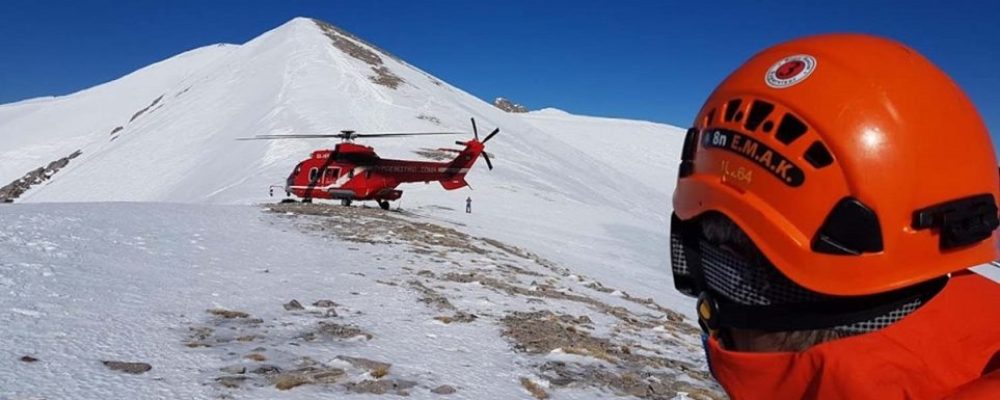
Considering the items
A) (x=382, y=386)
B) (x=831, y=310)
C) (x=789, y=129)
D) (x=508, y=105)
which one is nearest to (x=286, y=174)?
(x=382, y=386)

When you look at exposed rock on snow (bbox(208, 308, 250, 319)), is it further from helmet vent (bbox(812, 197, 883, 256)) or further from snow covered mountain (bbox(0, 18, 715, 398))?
helmet vent (bbox(812, 197, 883, 256))

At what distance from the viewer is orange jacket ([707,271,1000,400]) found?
1.81m

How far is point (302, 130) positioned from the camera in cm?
4288

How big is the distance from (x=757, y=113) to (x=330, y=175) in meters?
23.6

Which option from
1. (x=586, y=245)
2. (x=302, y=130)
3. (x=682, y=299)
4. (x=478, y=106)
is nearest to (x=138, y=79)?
(x=478, y=106)

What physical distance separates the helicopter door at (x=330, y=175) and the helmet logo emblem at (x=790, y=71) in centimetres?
2348

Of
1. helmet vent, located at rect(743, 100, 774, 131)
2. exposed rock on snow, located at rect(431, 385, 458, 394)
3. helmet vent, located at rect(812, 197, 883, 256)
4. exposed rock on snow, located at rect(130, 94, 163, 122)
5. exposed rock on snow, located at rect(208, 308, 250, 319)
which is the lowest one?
exposed rock on snow, located at rect(431, 385, 458, 394)

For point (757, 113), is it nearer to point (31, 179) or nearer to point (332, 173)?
point (332, 173)

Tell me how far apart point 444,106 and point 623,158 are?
23064 millimetres

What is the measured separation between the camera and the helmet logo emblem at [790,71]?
2145mm

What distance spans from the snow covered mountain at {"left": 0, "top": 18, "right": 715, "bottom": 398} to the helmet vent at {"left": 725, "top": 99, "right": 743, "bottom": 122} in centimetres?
331

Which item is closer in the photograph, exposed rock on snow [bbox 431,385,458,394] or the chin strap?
the chin strap

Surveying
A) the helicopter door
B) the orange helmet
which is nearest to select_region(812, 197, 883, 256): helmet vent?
the orange helmet

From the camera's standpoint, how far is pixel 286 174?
32.0 metres
